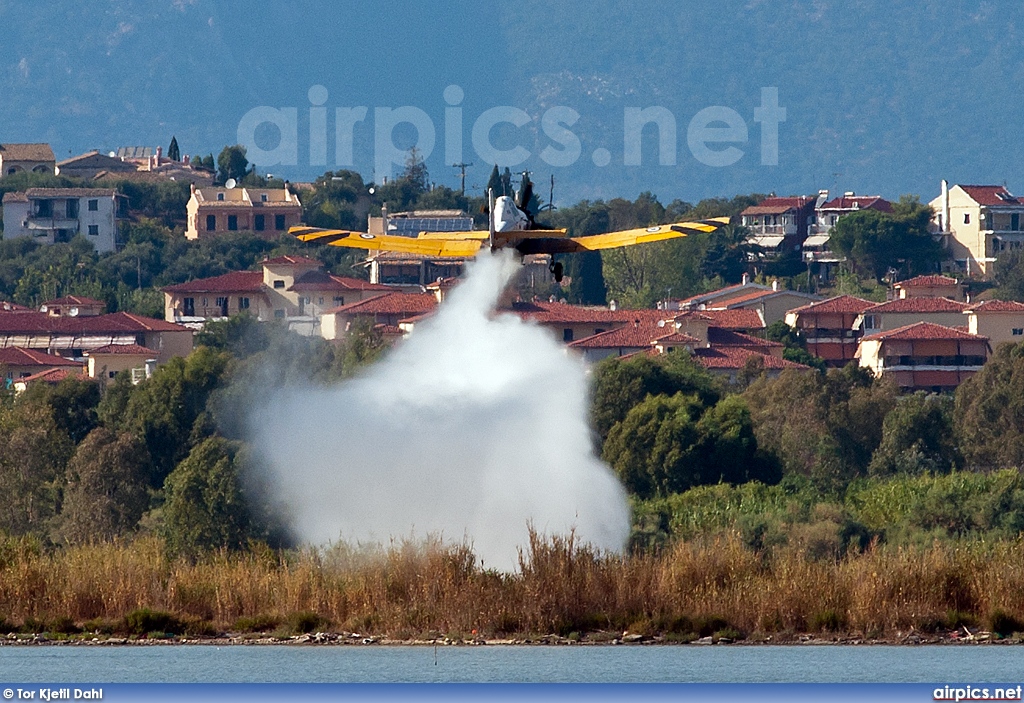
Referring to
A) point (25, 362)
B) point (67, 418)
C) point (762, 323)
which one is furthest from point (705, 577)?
point (762, 323)

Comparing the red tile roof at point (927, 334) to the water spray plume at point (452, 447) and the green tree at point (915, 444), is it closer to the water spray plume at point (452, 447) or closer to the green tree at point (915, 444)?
the green tree at point (915, 444)

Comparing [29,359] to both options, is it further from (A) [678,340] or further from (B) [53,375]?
(A) [678,340]

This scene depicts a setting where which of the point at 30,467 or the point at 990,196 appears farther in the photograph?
the point at 990,196

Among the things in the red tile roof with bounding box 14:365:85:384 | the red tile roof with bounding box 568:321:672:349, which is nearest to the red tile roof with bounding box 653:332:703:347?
the red tile roof with bounding box 568:321:672:349

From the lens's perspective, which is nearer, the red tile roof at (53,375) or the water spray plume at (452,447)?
the water spray plume at (452,447)

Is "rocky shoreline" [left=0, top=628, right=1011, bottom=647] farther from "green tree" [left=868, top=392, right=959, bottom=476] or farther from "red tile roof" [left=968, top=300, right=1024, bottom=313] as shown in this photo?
"red tile roof" [left=968, top=300, right=1024, bottom=313]

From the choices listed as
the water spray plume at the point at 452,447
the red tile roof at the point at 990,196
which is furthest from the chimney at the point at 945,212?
the water spray plume at the point at 452,447

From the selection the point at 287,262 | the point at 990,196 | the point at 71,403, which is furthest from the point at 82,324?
the point at 990,196
